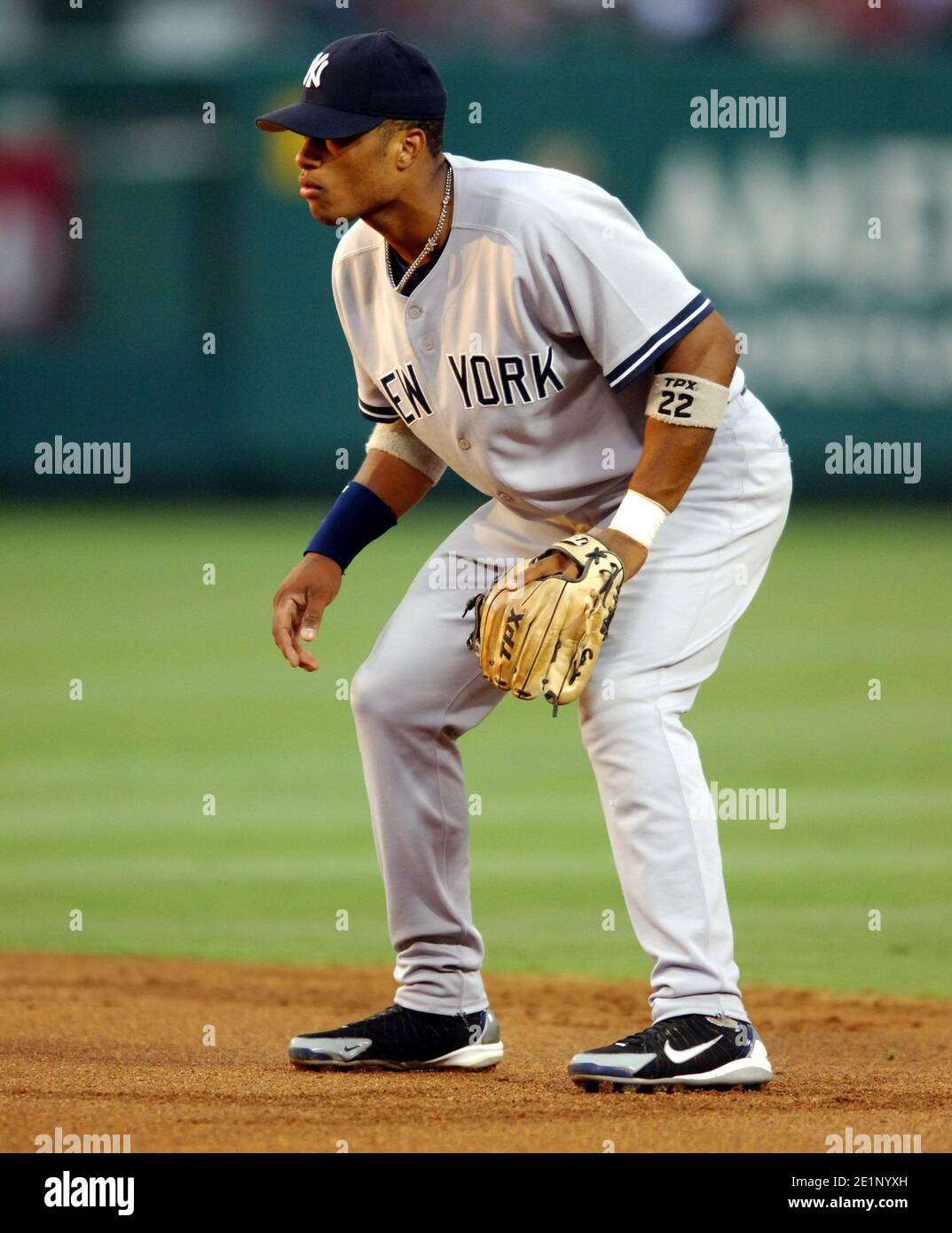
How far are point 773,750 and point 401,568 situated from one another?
6.35 m

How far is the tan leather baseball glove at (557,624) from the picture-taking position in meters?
3.79

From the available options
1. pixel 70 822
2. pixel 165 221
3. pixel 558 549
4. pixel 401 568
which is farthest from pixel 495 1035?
pixel 165 221

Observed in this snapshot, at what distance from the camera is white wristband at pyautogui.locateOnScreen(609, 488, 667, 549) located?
3902 mm

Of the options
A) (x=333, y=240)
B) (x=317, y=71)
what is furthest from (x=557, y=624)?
(x=333, y=240)

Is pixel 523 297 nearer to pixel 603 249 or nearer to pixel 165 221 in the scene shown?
pixel 603 249

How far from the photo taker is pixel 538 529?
4.30 metres

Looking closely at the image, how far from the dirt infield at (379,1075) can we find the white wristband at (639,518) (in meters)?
1.09

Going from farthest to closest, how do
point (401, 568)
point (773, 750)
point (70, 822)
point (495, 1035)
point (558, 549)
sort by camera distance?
point (401, 568), point (773, 750), point (70, 822), point (495, 1035), point (558, 549)

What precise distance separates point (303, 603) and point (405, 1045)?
39.5 inches

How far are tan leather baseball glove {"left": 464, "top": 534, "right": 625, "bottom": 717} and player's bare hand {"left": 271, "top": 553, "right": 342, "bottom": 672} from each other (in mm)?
650

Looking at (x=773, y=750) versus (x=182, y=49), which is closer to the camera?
(x=773, y=750)

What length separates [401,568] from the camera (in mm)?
14766
